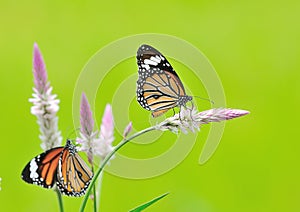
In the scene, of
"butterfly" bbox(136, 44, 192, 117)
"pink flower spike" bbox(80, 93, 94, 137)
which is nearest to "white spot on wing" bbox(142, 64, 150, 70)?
"butterfly" bbox(136, 44, 192, 117)

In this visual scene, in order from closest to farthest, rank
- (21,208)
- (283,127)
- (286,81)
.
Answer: (21,208) → (283,127) → (286,81)

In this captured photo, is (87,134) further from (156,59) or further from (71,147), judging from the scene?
(156,59)

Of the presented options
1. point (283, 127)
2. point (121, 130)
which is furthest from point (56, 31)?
point (121, 130)

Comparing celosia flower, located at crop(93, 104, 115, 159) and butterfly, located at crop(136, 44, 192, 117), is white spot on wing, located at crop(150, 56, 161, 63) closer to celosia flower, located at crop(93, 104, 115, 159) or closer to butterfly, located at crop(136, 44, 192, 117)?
butterfly, located at crop(136, 44, 192, 117)

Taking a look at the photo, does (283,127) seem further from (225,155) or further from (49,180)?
(49,180)

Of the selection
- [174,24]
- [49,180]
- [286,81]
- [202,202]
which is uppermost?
[174,24]

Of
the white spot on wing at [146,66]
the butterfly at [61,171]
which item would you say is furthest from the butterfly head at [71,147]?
the white spot on wing at [146,66]

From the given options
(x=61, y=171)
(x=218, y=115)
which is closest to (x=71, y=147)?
(x=61, y=171)

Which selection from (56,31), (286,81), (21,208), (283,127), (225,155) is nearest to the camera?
(21,208)
